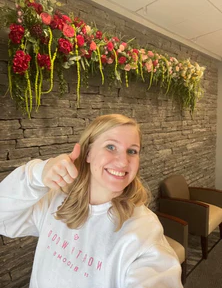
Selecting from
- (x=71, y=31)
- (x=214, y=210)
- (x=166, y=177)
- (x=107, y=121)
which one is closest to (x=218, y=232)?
(x=214, y=210)

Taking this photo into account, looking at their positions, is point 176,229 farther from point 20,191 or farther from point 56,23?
point 56,23

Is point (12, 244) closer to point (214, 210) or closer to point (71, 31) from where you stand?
point (71, 31)

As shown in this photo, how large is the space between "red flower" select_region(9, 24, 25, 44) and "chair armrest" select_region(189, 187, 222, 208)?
2.75m

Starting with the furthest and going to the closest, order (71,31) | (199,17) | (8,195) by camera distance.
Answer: (199,17) → (71,31) → (8,195)

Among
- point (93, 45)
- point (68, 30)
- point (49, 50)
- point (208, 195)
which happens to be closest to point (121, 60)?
point (93, 45)

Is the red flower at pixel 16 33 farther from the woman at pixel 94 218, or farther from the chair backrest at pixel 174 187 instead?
the chair backrest at pixel 174 187

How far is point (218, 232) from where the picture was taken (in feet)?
9.95

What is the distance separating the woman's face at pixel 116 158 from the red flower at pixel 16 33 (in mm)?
773

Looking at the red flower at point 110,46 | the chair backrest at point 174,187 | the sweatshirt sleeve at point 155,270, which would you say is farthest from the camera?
the chair backrest at point 174,187

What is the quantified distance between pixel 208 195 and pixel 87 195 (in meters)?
2.44

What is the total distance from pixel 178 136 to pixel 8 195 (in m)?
2.54

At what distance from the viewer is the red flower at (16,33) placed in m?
1.20

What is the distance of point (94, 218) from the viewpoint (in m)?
0.92

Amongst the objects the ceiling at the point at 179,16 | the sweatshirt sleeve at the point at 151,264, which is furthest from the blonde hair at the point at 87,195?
the ceiling at the point at 179,16
